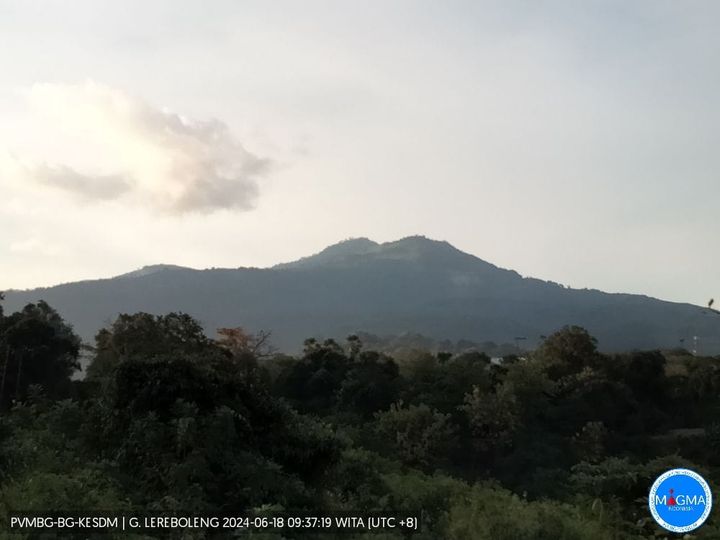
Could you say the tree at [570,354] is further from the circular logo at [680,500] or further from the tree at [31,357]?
the circular logo at [680,500]

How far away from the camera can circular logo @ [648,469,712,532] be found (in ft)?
47.5

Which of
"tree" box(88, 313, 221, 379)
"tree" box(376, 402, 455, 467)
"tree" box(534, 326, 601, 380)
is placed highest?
"tree" box(88, 313, 221, 379)

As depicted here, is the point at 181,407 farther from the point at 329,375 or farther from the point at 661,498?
the point at 329,375

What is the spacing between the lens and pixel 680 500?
14688 millimetres

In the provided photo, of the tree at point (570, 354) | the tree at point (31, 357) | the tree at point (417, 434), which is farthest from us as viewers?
the tree at point (570, 354)

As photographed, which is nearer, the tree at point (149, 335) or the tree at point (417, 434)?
the tree at point (149, 335)

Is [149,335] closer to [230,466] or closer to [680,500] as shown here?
[230,466]

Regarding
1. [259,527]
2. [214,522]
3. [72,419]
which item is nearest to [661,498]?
[259,527]

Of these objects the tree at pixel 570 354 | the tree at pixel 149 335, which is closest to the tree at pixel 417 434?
the tree at pixel 149 335

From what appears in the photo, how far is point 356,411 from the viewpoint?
55.8 metres

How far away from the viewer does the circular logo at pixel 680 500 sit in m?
14.5

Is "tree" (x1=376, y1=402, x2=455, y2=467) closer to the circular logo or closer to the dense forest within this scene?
the dense forest

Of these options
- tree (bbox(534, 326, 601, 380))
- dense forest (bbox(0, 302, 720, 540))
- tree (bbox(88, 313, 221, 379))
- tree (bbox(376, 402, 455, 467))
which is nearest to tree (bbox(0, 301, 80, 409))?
dense forest (bbox(0, 302, 720, 540))

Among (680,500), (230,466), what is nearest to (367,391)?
(230,466)
